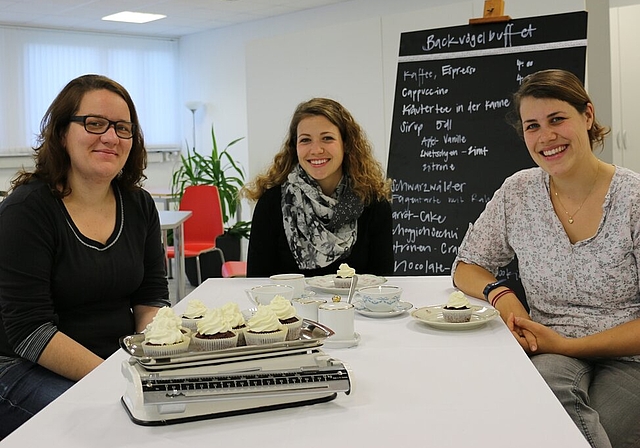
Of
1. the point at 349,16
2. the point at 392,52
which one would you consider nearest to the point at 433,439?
the point at 392,52

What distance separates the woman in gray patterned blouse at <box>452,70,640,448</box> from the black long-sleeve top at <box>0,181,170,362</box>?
97 cm

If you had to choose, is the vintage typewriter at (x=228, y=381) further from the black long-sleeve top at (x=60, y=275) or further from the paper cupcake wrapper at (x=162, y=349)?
the black long-sleeve top at (x=60, y=275)

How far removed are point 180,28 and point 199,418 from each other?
810 cm

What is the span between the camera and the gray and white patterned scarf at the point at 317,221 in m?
2.52

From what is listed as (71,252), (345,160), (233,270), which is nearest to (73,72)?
(233,270)

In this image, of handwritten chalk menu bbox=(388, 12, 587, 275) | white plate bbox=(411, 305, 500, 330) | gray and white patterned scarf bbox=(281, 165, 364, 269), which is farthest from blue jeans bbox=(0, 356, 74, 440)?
handwritten chalk menu bbox=(388, 12, 587, 275)

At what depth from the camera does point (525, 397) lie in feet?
4.03

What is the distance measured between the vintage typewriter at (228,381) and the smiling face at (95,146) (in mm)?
812

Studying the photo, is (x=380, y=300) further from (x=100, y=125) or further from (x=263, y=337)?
(x=100, y=125)

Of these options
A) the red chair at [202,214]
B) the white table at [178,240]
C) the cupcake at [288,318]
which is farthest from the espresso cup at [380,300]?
the red chair at [202,214]

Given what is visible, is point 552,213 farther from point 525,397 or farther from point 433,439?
point 433,439

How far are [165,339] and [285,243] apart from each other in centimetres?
144

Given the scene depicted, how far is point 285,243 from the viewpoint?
103 inches

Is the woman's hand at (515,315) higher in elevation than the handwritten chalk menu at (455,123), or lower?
lower
